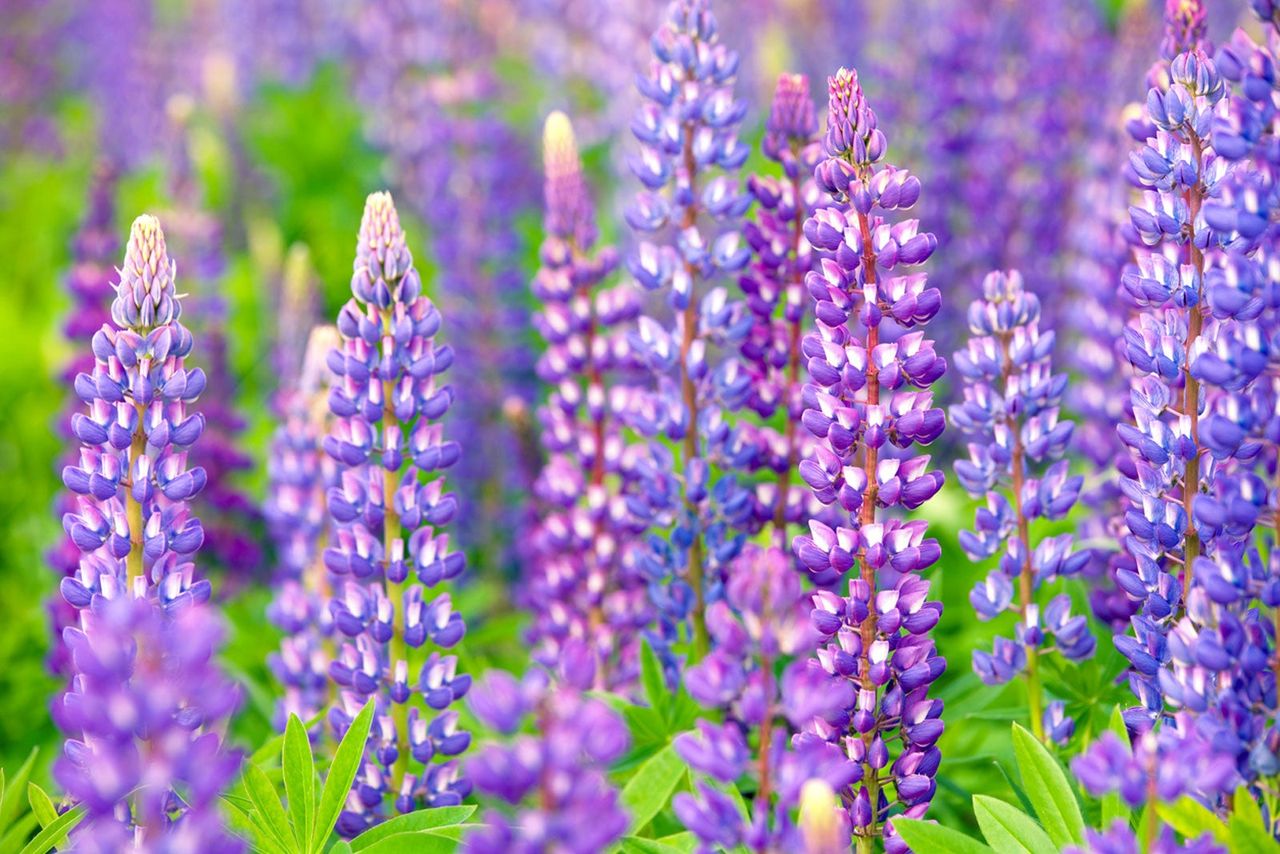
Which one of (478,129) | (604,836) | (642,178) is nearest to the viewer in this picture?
(604,836)

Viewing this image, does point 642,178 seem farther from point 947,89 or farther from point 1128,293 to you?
point 947,89

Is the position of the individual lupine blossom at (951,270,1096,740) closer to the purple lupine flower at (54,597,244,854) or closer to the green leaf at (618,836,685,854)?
the green leaf at (618,836,685,854)

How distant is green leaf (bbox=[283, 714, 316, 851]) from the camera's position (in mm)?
1712

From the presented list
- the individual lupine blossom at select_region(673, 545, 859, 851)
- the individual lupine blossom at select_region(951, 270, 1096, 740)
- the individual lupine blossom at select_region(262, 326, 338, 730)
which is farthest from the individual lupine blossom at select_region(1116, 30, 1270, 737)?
the individual lupine blossom at select_region(262, 326, 338, 730)

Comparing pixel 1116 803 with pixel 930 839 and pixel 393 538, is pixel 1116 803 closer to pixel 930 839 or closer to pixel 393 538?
pixel 930 839

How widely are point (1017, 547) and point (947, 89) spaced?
2.43 metres

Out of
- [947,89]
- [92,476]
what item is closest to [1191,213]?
[92,476]

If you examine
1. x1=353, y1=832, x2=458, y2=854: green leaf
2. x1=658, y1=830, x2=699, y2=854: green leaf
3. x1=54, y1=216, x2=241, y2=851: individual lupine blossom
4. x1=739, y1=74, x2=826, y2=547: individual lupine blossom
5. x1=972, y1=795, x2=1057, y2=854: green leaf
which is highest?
x1=739, y1=74, x2=826, y2=547: individual lupine blossom

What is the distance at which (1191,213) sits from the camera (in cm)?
168

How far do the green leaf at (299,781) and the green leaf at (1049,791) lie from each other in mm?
891

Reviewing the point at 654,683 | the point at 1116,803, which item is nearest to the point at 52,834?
the point at 654,683

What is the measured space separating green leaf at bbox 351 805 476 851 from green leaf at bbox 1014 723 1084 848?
0.70 meters

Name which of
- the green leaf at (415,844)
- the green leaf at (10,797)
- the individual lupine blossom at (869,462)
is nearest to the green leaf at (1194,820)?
the individual lupine blossom at (869,462)

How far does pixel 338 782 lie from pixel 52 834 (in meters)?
0.34
